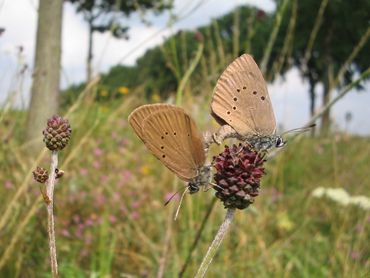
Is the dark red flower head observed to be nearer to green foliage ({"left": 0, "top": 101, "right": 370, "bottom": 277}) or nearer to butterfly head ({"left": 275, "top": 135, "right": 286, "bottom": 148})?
butterfly head ({"left": 275, "top": 135, "right": 286, "bottom": 148})

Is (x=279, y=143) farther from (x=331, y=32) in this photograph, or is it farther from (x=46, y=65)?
(x=331, y=32)

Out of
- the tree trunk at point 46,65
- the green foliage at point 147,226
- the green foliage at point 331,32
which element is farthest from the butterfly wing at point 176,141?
the green foliage at point 331,32

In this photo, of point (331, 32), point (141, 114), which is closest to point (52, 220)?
point (141, 114)

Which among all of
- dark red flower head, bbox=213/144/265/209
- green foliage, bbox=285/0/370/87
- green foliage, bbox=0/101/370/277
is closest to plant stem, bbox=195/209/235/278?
dark red flower head, bbox=213/144/265/209

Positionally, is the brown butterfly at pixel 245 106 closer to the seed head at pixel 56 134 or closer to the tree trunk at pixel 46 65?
the seed head at pixel 56 134

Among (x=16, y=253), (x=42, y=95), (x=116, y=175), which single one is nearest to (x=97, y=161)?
(x=116, y=175)

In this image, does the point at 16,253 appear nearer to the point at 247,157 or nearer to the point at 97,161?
the point at 247,157
